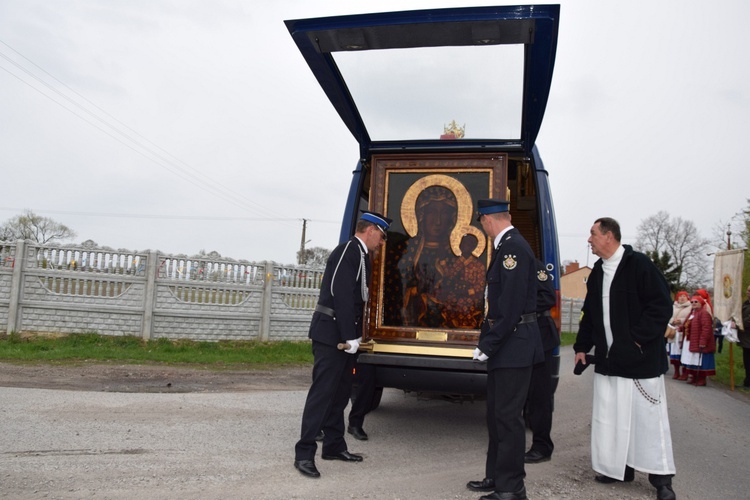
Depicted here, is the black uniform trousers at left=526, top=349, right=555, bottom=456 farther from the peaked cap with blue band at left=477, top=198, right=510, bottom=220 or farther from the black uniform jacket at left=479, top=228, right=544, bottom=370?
the peaked cap with blue band at left=477, top=198, right=510, bottom=220

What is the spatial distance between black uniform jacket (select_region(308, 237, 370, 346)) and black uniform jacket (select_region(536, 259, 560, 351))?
1497mm

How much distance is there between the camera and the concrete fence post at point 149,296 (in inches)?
455

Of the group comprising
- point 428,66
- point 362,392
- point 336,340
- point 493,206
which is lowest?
point 362,392

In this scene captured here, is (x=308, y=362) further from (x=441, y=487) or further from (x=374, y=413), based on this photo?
(x=441, y=487)

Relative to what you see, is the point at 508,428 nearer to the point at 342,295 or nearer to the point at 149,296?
the point at 342,295

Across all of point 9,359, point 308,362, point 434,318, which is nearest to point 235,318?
point 308,362

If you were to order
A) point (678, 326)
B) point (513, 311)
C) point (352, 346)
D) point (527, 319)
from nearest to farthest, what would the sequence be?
point (513, 311), point (527, 319), point (352, 346), point (678, 326)

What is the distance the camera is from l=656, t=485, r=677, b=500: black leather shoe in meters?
4.05

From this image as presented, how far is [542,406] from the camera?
16.6 feet

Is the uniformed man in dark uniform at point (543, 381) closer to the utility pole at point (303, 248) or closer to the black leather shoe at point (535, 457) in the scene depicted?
the black leather shoe at point (535, 457)

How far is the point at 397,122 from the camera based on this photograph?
5.59 m

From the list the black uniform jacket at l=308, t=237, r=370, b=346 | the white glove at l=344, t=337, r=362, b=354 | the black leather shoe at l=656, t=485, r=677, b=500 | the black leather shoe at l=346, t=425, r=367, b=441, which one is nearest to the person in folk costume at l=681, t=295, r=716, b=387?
the black leather shoe at l=656, t=485, r=677, b=500

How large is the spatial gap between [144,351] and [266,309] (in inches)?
110

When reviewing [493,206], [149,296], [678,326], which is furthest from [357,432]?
[678,326]
